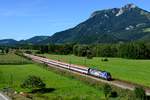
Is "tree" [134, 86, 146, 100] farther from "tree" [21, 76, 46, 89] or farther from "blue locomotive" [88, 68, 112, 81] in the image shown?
"blue locomotive" [88, 68, 112, 81]

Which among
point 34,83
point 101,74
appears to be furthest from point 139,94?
point 101,74

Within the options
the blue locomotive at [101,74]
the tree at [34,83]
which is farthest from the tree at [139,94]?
the blue locomotive at [101,74]

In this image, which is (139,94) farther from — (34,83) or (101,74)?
(101,74)

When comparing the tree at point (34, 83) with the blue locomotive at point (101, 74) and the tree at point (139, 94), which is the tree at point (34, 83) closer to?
the blue locomotive at point (101, 74)

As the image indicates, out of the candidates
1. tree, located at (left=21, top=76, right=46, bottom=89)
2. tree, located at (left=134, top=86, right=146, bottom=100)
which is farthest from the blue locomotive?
tree, located at (left=134, top=86, right=146, bottom=100)

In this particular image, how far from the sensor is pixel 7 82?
4313 inches

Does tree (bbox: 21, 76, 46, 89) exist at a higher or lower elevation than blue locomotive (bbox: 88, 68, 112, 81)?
lower

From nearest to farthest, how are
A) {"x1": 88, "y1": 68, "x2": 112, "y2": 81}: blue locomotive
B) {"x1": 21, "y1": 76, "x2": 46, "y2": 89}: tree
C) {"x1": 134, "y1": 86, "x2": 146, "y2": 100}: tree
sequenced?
{"x1": 134, "y1": 86, "x2": 146, "y2": 100}: tree
{"x1": 21, "y1": 76, "x2": 46, "y2": 89}: tree
{"x1": 88, "y1": 68, "x2": 112, "y2": 81}: blue locomotive

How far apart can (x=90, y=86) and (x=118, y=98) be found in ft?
74.3

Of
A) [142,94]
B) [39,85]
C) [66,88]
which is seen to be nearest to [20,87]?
[39,85]

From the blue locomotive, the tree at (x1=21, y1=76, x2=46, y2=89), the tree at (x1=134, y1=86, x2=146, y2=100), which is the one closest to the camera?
the tree at (x1=134, y1=86, x2=146, y2=100)

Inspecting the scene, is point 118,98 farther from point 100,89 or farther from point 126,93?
point 100,89

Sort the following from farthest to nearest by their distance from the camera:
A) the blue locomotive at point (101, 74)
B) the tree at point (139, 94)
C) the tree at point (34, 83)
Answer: the blue locomotive at point (101, 74), the tree at point (34, 83), the tree at point (139, 94)

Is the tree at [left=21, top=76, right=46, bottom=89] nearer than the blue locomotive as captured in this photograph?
Yes
